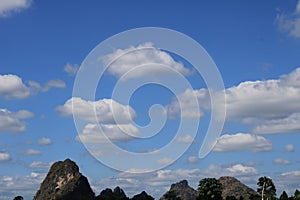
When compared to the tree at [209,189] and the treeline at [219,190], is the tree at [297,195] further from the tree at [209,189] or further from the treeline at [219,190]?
the tree at [209,189]

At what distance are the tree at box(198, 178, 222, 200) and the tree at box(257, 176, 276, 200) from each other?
1058 cm

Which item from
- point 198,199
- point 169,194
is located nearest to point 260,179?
point 198,199

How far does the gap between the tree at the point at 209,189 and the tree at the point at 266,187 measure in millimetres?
10582

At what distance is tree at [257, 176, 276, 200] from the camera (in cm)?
11581

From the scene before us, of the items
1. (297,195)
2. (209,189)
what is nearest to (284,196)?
(297,195)

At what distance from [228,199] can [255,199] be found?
10.1 meters

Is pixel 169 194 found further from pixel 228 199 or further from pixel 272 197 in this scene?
pixel 272 197

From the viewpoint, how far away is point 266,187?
117 m

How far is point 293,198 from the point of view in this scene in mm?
131875

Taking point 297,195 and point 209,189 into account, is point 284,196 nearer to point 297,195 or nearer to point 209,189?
point 297,195

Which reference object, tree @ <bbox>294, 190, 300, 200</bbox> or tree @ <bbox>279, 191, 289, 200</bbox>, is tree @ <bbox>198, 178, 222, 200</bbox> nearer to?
tree @ <bbox>294, 190, 300, 200</bbox>

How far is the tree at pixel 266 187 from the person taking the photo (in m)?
116

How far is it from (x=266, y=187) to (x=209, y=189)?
547 inches

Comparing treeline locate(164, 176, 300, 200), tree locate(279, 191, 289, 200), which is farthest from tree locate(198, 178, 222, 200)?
tree locate(279, 191, 289, 200)
